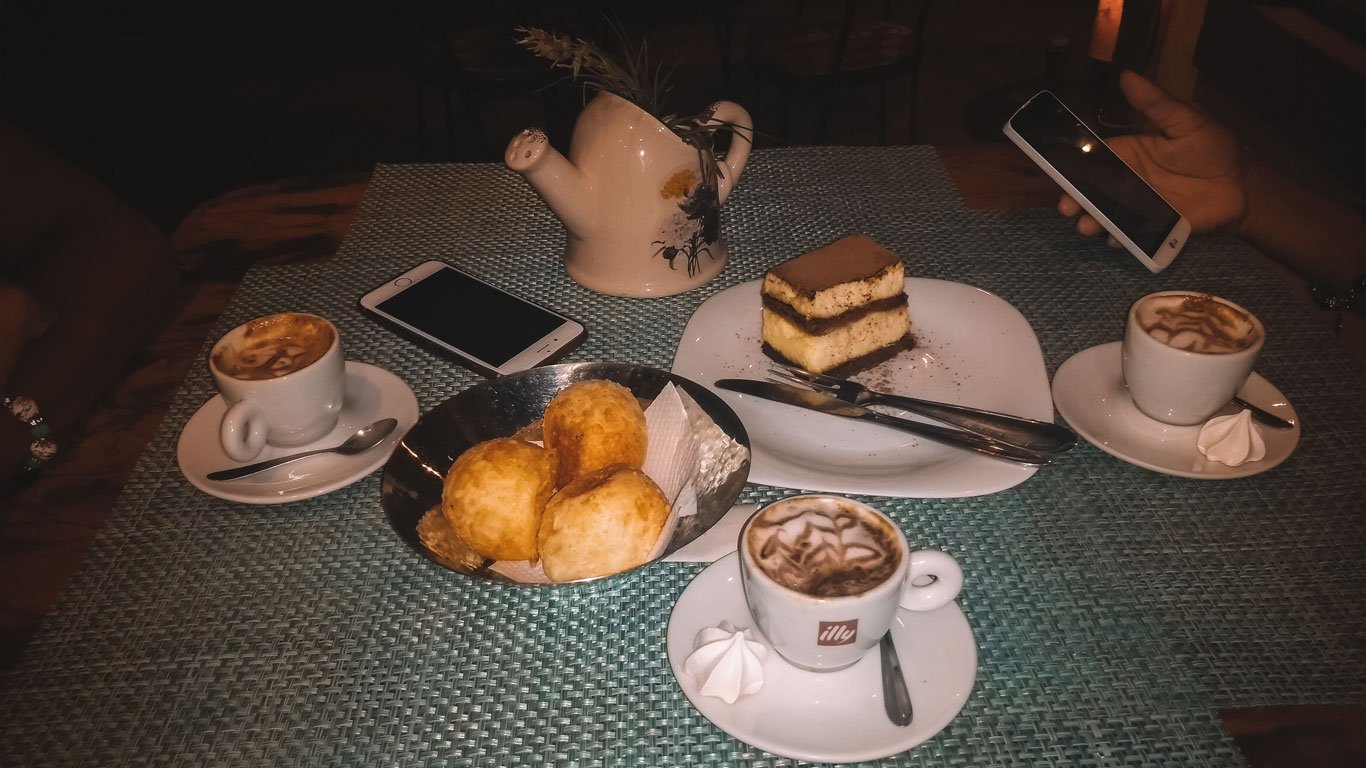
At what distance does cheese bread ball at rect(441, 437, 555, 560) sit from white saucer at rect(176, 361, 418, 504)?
8.3 inches

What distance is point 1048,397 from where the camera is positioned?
1094 millimetres

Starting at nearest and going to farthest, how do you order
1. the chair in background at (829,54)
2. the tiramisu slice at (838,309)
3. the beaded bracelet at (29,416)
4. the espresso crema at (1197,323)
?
the espresso crema at (1197,323), the tiramisu slice at (838,309), the beaded bracelet at (29,416), the chair in background at (829,54)

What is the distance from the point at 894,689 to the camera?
734 millimetres

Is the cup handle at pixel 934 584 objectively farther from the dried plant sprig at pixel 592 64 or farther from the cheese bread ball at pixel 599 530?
the dried plant sprig at pixel 592 64

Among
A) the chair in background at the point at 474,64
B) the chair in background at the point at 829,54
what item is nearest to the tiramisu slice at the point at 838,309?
the chair in background at the point at 474,64

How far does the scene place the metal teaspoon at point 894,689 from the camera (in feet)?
2.34

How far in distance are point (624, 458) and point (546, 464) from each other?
0.29 ft

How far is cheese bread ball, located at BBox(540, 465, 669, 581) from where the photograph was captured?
2.69 ft

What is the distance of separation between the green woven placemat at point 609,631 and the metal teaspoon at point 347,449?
0.04 meters

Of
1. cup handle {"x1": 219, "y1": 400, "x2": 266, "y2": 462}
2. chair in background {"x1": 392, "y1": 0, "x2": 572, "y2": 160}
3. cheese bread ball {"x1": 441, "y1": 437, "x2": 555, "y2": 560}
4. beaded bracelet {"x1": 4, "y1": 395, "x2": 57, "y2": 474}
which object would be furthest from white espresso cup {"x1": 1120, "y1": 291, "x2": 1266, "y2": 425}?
chair in background {"x1": 392, "y1": 0, "x2": 572, "y2": 160}

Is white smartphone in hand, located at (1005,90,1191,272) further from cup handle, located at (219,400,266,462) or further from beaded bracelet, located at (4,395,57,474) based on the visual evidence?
beaded bracelet, located at (4,395,57,474)

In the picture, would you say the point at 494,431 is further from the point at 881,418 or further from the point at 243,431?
the point at 881,418

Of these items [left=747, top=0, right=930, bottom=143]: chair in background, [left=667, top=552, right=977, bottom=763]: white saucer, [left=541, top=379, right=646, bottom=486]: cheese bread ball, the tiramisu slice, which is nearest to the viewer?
[left=667, top=552, right=977, bottom=763]: white saucer

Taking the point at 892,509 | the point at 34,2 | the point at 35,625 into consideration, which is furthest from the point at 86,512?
the point at 34,2
